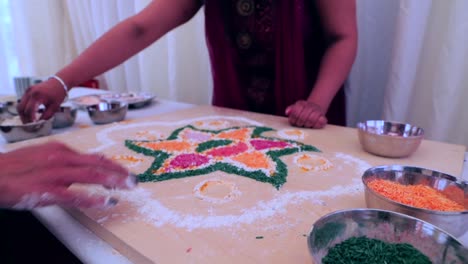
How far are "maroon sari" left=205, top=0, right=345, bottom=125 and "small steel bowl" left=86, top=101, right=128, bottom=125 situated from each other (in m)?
0.33

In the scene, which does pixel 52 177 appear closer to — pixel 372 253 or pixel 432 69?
pixel 372 253

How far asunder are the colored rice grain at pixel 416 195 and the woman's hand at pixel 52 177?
0.33 metres

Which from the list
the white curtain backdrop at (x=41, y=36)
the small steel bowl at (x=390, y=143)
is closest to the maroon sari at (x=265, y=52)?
the small steel bowl at (x=390, y=143)

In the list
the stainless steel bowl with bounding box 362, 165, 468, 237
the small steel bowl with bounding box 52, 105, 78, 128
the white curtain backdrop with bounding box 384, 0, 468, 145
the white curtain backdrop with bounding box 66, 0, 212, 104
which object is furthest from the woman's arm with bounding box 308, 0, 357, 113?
the white curtain backdrop with bounding box 66, 0, 212, 104

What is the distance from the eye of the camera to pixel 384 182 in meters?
0.44

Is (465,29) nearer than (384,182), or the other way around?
(384,182)

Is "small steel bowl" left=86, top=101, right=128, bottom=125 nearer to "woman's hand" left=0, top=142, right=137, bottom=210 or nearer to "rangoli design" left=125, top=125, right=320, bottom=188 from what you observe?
"rangoli design" left=125, top=125, right=320, bottom=188

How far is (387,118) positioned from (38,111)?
994mm

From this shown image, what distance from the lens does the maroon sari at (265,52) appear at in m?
0.95

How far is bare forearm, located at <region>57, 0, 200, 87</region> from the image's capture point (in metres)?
0.90

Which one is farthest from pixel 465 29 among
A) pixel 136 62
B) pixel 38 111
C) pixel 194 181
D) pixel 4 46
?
pixel 4 46

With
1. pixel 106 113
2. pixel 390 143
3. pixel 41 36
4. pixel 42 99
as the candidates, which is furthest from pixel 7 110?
pixel 41 36

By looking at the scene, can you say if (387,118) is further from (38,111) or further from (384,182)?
(38,111)

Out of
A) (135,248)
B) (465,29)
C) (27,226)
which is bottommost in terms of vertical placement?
(27,226)
